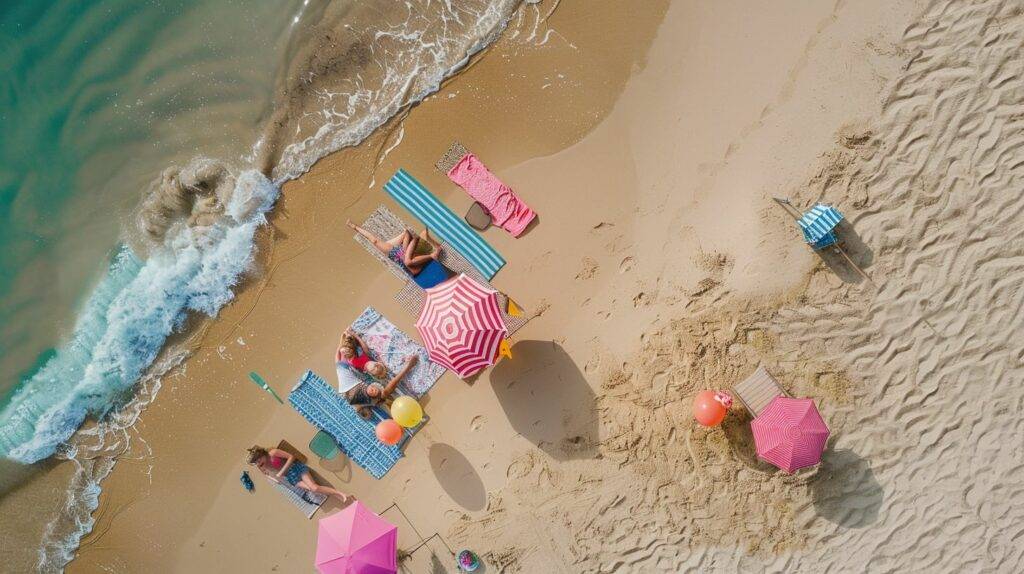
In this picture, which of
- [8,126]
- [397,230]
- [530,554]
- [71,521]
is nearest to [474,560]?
[530,554]

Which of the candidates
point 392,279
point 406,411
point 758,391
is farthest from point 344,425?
point 758,391

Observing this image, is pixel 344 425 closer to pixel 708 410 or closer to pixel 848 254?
pixel 708 410

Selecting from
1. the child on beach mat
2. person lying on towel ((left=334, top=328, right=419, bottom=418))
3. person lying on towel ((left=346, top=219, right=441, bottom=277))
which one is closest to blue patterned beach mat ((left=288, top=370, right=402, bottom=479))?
person lying on towel ((left=334, top=328, right=419, bottom=418))

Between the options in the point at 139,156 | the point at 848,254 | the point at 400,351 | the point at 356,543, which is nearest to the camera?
the point at 356,543

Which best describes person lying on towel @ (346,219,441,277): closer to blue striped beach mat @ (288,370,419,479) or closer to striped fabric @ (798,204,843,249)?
blue striped beach mat @ (288,370,419,479)

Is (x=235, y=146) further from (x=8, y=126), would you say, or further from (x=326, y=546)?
(x=326, y=546)

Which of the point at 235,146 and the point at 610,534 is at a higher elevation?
the point at 235,146

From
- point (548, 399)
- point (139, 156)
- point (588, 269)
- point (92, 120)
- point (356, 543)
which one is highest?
point (92, 120)
